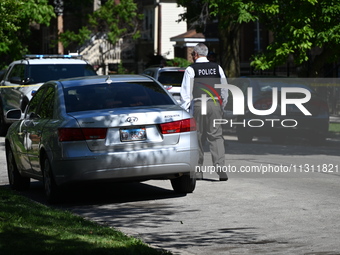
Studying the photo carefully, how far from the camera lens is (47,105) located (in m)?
11.8

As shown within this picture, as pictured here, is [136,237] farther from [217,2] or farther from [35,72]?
[217,2]

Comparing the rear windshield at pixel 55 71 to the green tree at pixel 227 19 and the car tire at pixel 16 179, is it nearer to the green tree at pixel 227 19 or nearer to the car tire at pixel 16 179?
the green tree at pixel 227 19

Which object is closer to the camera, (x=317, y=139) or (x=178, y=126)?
(x=178, y=126)

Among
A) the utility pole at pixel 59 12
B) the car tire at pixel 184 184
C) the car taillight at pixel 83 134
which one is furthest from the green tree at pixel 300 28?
the utility pole at pixel 59 12

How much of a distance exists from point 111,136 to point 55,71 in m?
12.8

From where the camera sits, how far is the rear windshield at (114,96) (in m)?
11.2

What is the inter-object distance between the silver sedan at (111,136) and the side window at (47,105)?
0.09 ft

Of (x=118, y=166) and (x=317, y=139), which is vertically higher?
(x=118, y=166)

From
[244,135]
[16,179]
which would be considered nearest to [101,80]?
[16,179]

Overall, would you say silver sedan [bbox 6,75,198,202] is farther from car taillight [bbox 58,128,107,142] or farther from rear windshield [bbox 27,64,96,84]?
rear windshield [bbox 27,64,96,84]

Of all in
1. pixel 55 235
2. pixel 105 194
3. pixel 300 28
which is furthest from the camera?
pixel 300 28

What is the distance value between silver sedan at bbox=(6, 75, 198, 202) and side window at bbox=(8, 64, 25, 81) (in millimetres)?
11289

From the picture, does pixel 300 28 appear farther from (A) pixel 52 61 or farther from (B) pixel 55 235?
(B) pixel 55 235

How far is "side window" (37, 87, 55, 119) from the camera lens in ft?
37.7
